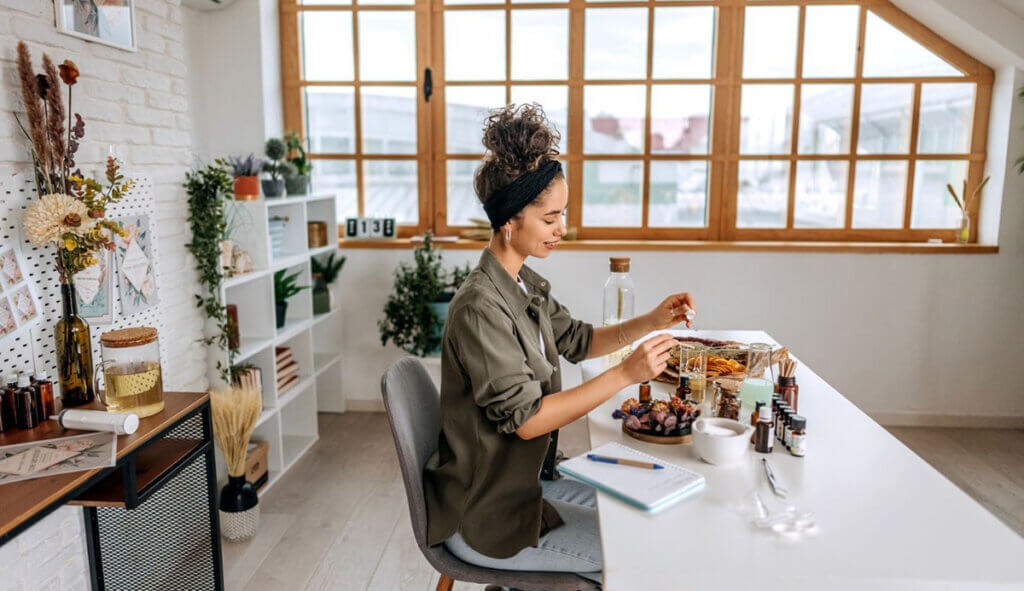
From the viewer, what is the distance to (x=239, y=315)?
3.24 meters

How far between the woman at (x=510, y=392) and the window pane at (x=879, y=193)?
9.30ft

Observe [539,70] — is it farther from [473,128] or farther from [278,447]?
[278,447]

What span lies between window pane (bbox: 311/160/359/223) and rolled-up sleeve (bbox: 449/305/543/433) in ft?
9.04

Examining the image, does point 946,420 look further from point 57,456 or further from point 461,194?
point 57,456

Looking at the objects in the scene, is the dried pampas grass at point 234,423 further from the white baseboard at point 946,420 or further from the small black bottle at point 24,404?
the white baseboard at point 946,420

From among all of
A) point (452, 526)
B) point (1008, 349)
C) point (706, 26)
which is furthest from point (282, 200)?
point (1008, 349)

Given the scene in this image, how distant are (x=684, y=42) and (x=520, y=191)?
264 centimetres

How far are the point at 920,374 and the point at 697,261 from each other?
51.4 inches

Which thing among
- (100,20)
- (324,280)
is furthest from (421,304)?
(100,20)

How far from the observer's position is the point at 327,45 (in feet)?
13.2

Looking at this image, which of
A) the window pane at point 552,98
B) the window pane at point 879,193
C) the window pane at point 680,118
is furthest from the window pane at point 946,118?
the window pane at point 552,98

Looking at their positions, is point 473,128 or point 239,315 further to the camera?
point 473,128

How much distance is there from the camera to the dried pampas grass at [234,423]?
9.02 ft

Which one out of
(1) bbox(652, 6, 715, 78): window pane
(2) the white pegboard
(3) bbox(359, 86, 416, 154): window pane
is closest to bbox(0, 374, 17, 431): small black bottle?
(2) the white pegboard
